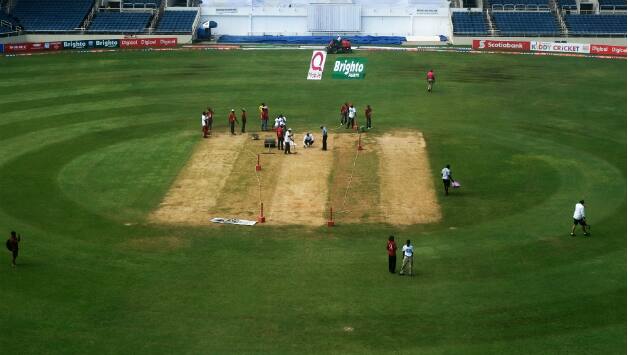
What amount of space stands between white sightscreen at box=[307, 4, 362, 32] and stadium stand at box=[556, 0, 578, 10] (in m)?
25.2

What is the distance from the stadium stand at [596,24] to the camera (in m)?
114

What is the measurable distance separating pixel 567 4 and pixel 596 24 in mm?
6150

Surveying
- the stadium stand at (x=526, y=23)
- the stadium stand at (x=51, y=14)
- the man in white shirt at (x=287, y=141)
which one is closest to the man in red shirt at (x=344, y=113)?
the man in white shirt at (x=287, y=141)

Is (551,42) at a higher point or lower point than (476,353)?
higher

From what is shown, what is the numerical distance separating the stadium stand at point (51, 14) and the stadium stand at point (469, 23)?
45.7 metres

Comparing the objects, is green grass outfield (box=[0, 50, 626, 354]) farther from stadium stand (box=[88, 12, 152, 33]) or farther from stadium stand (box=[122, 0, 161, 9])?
stadium stand (box=[122, 0, 161, 9])

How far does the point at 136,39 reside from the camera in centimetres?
10944

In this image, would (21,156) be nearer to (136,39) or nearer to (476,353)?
(476,353)

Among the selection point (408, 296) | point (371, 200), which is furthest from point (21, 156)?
point (408, 296)

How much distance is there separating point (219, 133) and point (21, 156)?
13888mm

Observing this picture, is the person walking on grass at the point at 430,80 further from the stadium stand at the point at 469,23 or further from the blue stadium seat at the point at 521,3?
the blue stadium seat at the point at 521,3

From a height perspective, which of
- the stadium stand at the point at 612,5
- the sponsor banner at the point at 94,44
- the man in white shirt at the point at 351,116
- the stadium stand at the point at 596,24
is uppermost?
the stadium stand at the point at 612,5

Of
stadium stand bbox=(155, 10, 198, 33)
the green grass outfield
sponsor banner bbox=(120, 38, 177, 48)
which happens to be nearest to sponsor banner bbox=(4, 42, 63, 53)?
sponsor banner bbox=(120, 38, 177, 48)

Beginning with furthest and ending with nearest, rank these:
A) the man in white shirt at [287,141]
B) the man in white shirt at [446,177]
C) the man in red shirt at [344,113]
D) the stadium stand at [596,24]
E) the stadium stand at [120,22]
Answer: the stadium stand at [120,22]
the stadium stand at [596,24]
the man in red shirt at [344,113]
the man in white shirt at [287,141]
the man in white shirt at [446,177]
